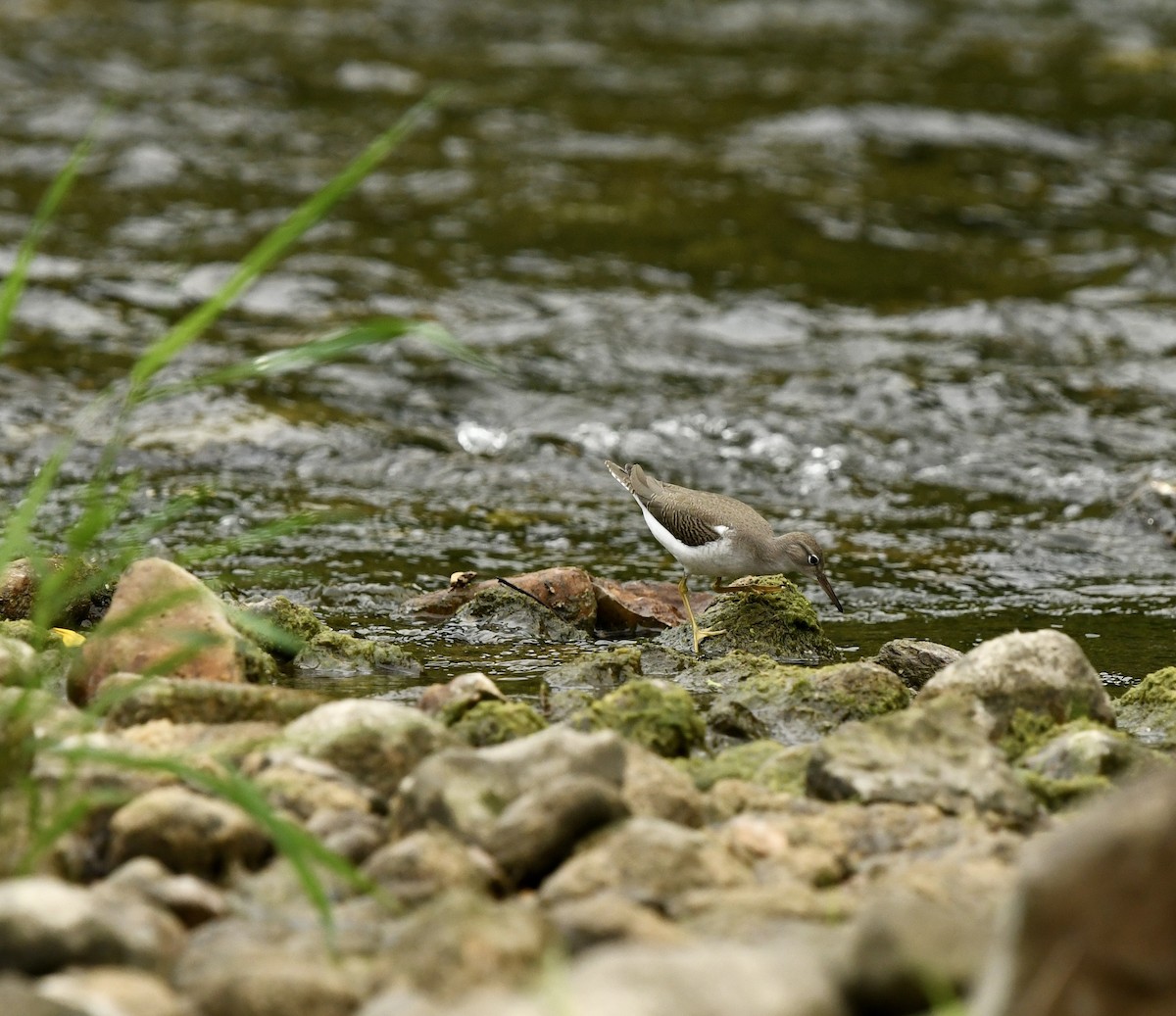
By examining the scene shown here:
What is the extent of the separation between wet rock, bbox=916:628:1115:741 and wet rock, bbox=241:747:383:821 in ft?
6.32

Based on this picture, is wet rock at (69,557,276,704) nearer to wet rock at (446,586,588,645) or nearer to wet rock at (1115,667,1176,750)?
wet rock at (446,586,588,645)

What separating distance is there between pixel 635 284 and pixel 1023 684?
27.9ft

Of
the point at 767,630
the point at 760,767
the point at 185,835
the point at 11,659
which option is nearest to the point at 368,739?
the point at 185,835

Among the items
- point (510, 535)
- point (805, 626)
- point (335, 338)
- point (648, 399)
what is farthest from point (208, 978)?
point (648, 399)

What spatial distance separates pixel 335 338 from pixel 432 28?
688 inches

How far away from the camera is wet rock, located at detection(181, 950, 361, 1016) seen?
316cm

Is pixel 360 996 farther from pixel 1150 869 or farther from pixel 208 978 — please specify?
pixel 1150 869

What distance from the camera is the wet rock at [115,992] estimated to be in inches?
120

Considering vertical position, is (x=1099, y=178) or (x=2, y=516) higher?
(x=2, y=516)

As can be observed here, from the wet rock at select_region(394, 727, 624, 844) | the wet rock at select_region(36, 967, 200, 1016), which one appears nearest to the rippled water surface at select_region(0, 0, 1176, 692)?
the wet rock at select_region(394, 727, 624, 844)

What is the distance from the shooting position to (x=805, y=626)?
7020 mm

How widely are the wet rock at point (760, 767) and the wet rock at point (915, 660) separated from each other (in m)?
1.22

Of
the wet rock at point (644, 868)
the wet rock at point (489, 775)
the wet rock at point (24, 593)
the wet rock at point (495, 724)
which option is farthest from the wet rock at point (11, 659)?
the wet rock at point (24, 593)

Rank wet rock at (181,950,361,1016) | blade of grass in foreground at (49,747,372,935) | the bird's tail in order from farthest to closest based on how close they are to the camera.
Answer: the bird's tail
blade of grass in foreground at (49,747,372,935)
wet rock at (181,950,361,1016)
